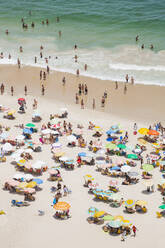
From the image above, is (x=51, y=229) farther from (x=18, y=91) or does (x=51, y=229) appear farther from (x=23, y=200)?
(x=18, y=91)

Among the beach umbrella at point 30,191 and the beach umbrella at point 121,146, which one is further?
the beach umbrella at point 121,146

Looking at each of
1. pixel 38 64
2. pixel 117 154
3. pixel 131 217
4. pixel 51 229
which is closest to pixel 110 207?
pixel 131 217

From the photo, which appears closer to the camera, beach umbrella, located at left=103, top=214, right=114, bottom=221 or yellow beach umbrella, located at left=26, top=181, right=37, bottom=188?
beach umbrella, located at left=103, top=214, right=114, bottom=221

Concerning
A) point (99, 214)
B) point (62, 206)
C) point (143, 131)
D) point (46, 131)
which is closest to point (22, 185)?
point (62, 206)

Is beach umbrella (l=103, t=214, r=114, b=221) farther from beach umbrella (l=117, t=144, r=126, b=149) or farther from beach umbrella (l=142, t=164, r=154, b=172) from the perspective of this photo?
beach umbrella (l=117, t=144, r=126, b=149)

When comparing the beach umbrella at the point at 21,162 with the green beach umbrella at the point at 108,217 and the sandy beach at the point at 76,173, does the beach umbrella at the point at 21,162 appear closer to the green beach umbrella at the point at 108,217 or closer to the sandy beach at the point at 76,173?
the sandy beach at the point at 76,173

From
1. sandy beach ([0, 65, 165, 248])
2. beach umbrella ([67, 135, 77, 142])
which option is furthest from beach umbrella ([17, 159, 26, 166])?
beach umbrella ([67, 135, 77, 142])

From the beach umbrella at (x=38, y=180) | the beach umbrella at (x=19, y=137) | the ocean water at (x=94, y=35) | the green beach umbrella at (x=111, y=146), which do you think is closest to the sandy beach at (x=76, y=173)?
the beach umbrella at (x=38, y=180)
